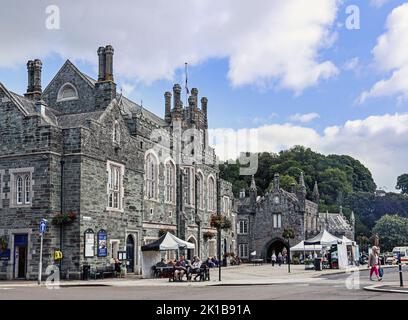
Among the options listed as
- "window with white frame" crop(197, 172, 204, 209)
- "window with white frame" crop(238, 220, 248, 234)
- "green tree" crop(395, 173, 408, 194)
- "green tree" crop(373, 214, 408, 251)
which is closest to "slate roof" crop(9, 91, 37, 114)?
"window with white frame" crop(197, 172, 204, 209)

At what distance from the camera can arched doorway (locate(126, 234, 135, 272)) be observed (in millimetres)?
36844

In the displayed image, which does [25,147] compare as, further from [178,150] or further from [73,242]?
[178,150]

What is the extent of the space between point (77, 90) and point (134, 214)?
390 inches

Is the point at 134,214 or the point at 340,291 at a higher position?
the point at 134,214

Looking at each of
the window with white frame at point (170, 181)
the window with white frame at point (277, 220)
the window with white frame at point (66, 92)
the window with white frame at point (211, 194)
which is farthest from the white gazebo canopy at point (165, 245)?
the window with white frame at point (277, 220)

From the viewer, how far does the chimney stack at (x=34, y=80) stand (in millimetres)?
37625

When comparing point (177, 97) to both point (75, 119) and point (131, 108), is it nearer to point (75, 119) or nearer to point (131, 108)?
point (131, 108)

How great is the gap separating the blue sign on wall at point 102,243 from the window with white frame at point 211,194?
20.4 m

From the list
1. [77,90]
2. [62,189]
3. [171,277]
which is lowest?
[171,277]

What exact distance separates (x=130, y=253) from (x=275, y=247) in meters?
38.6

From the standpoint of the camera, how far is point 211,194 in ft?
177

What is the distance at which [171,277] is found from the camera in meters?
32.4
